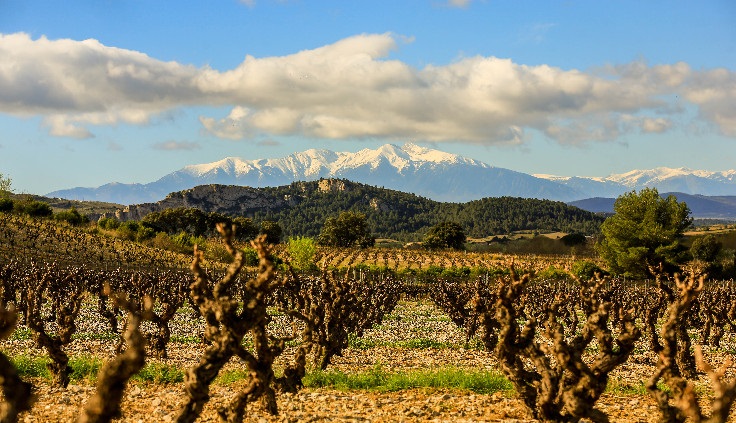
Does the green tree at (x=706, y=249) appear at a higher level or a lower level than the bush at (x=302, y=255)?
higher

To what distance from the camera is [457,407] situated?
1424 centimetres

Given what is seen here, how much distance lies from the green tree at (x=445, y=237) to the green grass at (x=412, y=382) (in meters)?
124

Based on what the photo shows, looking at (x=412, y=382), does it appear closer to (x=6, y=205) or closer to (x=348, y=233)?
(x=6, y=205)

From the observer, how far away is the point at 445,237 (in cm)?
14100

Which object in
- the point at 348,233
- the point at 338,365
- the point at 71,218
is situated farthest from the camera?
the point at 348,233

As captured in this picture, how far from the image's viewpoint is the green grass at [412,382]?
1656 cm

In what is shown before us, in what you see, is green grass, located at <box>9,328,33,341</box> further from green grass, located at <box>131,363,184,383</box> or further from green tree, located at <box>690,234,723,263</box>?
green tree, located at <box>690,234,723,263</box>

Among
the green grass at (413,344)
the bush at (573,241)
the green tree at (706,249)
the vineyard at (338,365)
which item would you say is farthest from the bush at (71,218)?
the bush at (573,241)

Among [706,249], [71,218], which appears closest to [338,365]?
[71,218]

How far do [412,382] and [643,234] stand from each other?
70488 mm

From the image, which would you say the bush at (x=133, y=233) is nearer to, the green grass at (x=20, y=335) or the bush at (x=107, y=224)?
the bush at (x=107, y=224)

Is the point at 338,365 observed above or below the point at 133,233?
below

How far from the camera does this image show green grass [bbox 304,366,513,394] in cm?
1656

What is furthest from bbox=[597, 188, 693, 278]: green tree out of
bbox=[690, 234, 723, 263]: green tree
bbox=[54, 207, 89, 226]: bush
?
bbox=[54, 207, 89, 226]: bush
